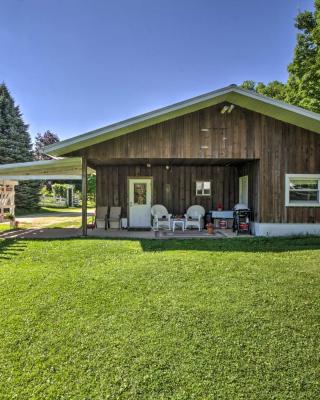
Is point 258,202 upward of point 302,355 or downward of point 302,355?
upward

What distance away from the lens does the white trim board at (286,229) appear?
358 inches

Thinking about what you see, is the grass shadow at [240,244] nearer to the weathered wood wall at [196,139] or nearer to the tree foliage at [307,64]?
the weathered wood wall at [196,139]

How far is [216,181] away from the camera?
469 inches

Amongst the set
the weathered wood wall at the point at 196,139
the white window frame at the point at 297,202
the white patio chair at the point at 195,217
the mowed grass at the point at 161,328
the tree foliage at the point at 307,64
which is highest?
the tree foliage at the point at 307,64

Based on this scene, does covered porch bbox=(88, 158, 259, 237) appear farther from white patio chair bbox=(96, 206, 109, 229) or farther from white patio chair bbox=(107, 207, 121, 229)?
white patio chair bbox=(107, 207, 121, 229)

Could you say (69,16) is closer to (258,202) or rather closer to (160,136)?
(160,136)

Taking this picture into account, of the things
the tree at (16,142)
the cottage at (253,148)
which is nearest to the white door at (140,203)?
the cottage at (253,148)

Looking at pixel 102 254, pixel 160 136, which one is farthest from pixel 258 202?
pixel 102 254

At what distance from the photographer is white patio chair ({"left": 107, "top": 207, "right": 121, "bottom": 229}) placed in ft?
37.3

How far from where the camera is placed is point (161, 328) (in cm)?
348

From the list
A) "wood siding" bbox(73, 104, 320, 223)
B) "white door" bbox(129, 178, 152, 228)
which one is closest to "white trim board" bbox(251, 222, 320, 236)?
"wood siding" bbox(73, 104, 320, 223)

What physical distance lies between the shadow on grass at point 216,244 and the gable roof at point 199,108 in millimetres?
2858

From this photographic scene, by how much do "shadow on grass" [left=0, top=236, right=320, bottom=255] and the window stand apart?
143 inches

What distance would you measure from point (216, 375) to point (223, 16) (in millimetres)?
A: 12016
